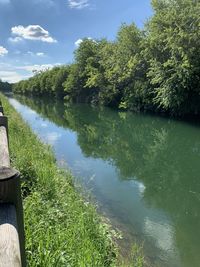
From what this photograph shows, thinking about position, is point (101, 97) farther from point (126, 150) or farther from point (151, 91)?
point (126, 150)

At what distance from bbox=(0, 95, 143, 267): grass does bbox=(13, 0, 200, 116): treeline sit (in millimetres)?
20383

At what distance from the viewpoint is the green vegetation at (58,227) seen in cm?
387

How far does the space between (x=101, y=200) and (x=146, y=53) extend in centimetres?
2319

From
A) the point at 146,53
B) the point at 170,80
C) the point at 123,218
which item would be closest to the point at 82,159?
the point at 123,218

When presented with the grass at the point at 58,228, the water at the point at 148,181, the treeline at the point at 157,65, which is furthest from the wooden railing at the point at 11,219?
the treeline at the point at 157,65

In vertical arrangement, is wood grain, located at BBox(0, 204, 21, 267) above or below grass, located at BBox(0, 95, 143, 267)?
above

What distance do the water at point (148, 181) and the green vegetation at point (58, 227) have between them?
1.18 metres

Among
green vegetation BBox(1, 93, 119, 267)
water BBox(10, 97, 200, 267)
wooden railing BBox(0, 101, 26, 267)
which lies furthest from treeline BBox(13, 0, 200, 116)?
wooden railing BBox(0, 101, 26, 267)

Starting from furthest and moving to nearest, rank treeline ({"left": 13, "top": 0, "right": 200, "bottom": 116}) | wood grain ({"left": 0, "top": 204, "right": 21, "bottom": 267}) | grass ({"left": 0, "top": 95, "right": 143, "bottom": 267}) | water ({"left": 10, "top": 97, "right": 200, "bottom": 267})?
treeline ({"left": 13, "top": 0, "right": 200, "bottom": 116})
water ({"left": 10, "top": 97, "right": 200, "bottom": 267})
grass ({"left": 0, "top": 95, "right": 143, "bottom": 267})
wood grain ({"left": 0, "top": 204, "right": 21, "bottom": 267})

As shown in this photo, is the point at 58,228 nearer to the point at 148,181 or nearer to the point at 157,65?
the point at 148,181

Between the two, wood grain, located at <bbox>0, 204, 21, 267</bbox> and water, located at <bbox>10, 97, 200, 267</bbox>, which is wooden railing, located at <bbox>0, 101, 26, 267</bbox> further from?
water, located at <bbox>10, 97, 200, 267</bbox>

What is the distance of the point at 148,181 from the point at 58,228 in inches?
266

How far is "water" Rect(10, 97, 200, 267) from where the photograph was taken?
6746 millimetres

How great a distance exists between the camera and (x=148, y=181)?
11.1 metres
